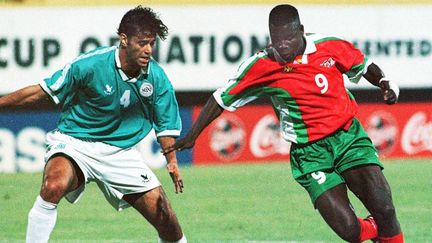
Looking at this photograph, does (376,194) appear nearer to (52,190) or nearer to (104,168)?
(104,168)

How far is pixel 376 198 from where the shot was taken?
780 centimetres

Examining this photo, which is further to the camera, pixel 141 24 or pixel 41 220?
pixel 141 24

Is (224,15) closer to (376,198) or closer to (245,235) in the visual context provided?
(245,235)

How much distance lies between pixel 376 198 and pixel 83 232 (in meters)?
3.91

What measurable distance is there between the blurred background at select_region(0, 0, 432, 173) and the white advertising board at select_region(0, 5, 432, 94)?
15mm

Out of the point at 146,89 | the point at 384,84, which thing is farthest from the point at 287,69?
the point at 146,89

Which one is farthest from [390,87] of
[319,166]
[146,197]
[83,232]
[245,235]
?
[83,232]

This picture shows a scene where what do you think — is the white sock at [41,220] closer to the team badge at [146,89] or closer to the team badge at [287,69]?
the team badge at [146,89]

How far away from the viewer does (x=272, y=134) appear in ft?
57.5

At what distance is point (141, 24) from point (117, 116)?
0.69m

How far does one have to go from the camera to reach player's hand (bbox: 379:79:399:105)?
7.79 metres

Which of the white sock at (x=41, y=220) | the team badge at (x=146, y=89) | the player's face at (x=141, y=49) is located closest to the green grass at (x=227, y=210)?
the team badge at (x=146, y=89)

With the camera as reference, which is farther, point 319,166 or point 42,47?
point 42,47

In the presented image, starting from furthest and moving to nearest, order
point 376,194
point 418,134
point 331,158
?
point 418,134
point 331,158
point 376,194
